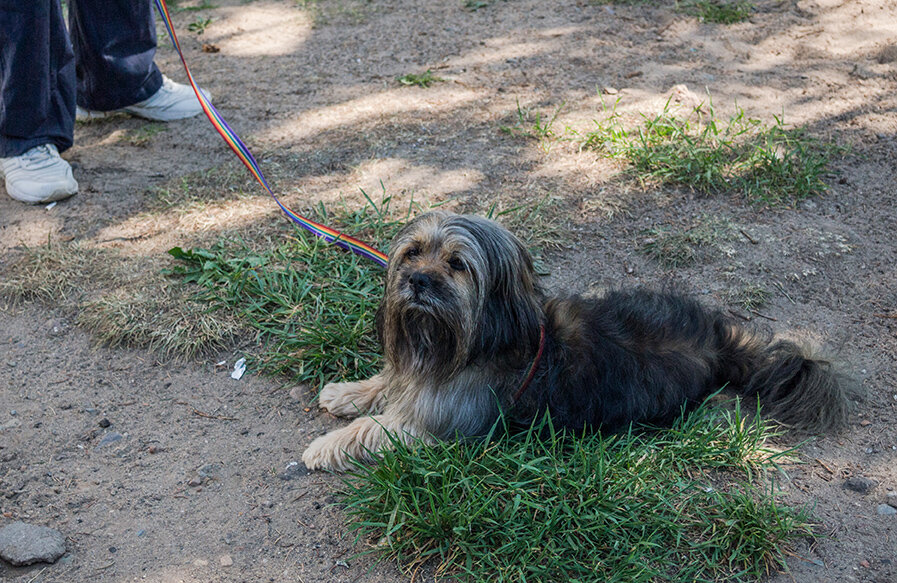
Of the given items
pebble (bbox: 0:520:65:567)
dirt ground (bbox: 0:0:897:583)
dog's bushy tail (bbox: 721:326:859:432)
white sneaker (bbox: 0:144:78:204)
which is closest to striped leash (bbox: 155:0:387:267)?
dirt ground (bbox: 0:0:897:583)

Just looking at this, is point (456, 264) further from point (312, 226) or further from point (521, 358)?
point (312, 226)

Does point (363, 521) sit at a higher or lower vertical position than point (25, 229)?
lower

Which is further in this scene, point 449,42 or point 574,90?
point 449,42

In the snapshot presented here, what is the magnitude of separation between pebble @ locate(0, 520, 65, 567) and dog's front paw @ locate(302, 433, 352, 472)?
3.15 ft

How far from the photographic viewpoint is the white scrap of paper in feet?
12.6

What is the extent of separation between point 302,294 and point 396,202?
3.31 ft

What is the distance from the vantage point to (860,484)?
313 centimetres

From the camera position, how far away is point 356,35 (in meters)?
7.11

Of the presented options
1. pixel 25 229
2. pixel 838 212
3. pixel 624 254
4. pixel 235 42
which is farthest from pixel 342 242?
pixel 235 42

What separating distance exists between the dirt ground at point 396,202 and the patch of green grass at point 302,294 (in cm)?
21

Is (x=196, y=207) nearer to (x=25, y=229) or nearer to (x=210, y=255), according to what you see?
(x=210, y=255)

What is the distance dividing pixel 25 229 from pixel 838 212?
16.2ft

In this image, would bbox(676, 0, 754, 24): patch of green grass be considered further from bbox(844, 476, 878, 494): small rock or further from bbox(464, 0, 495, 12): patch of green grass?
bbox(844, 476, 878, 494): small rock

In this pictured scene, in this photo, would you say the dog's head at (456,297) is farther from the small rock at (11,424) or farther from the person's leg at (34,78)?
the person's leg at (34,78)
